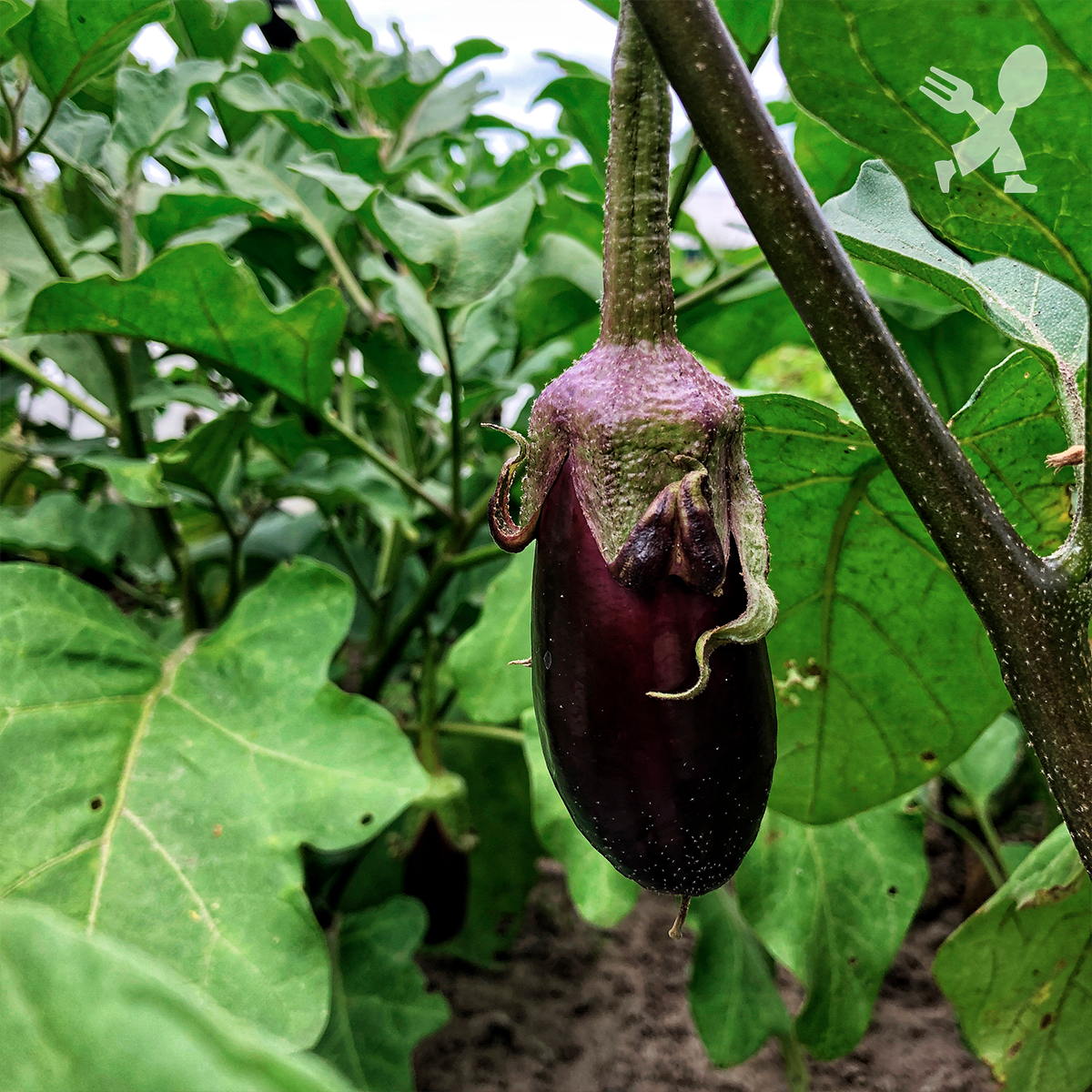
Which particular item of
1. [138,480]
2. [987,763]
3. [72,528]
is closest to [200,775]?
[138,480]

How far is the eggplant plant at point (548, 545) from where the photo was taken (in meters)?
0.23

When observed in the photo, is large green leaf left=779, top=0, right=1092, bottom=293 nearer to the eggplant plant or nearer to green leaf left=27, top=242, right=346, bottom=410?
the eggplant plant

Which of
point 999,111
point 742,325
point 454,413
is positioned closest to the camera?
point 999,111

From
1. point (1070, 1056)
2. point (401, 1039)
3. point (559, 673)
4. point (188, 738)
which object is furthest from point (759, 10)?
point (401, 1039)

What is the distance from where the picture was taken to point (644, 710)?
0.25m

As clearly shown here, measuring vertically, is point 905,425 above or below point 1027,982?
above

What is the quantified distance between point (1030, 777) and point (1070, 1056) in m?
0.61

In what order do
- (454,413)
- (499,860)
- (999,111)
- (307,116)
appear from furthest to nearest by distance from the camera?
1. (499,860)
2. (307,116)
3. (454,413)
4. (999,111)

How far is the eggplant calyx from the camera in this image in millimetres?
246

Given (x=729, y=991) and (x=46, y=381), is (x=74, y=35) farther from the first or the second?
(x=729, y=991)

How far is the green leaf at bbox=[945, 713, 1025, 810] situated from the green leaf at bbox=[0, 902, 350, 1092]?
35.8 inches

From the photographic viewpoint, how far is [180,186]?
0.65 metres

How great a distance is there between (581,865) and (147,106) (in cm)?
64

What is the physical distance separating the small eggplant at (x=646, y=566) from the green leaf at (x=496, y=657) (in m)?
0.42
